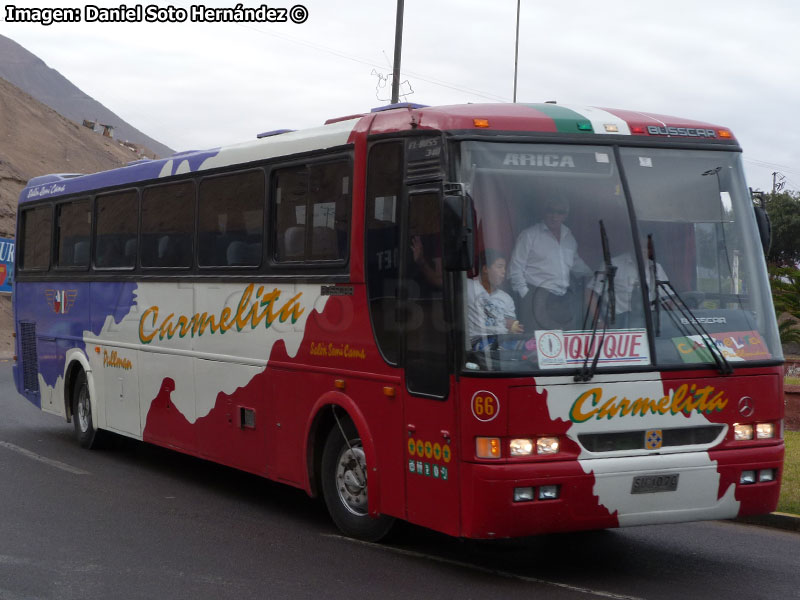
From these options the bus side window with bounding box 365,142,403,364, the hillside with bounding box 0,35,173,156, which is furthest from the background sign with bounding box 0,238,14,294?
the hillside with bounding box 0,35,173,156

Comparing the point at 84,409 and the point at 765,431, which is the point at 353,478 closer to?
the point at 765,431

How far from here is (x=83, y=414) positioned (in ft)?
45.7

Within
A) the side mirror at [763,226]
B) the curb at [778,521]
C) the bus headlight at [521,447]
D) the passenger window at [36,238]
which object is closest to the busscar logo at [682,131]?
Result: the side mirror at [763,226]

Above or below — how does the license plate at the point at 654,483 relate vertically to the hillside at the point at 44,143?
below

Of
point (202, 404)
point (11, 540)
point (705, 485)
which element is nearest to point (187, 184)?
point (202, 404)

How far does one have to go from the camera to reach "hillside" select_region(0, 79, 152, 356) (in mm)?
60156

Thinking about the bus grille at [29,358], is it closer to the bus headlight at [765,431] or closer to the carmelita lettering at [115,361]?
the carmelita lettering at [115,361]

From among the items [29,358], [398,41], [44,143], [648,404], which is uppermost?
[44,143]

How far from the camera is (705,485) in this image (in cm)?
743

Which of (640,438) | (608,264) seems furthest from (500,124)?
(640,438)

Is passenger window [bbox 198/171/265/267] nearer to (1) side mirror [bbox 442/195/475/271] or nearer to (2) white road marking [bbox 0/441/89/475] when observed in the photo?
(2) white road marking [bbox 0/441/89/475]

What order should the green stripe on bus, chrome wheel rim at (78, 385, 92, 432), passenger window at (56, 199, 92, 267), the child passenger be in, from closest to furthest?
the child passenger, the green stripe on bus, passenger window at (56, 199, 92, 267), chrome wheel rim at (78, 385, 92, 432)

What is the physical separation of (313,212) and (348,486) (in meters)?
2.08

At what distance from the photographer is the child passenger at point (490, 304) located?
7160 millimetres
